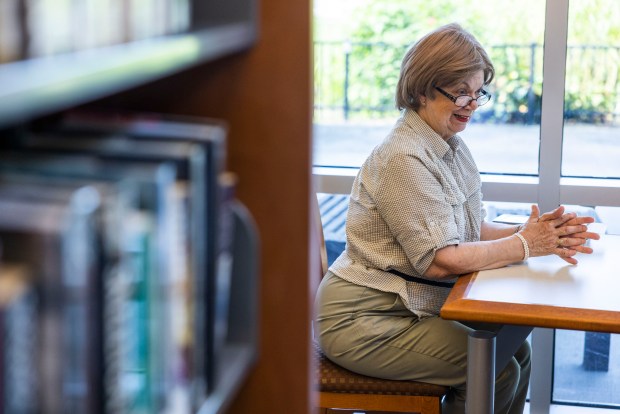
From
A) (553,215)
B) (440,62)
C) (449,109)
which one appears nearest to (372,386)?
(553,215)

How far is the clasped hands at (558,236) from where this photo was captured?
95.4 inches

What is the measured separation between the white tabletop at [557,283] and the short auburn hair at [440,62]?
56 cm

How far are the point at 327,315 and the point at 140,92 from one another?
1511 mm

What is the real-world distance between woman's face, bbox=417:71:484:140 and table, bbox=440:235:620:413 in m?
0.45

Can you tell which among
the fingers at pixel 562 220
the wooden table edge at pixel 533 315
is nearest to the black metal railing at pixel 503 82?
the fingers at pixel 562 220

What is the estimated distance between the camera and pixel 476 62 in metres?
2.57

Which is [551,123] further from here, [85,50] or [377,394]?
[85,50]

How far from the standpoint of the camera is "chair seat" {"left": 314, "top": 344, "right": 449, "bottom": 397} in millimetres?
2422

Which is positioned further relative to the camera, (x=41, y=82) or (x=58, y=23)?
(x=58, y=23)

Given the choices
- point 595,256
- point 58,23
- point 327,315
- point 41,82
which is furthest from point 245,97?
point 595,256

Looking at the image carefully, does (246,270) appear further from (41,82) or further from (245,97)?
(41,82)

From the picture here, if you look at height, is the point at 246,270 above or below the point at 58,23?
below

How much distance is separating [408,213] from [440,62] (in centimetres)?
47

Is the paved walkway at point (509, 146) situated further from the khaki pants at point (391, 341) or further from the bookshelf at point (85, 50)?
the bookshelf at point (85, 50)
